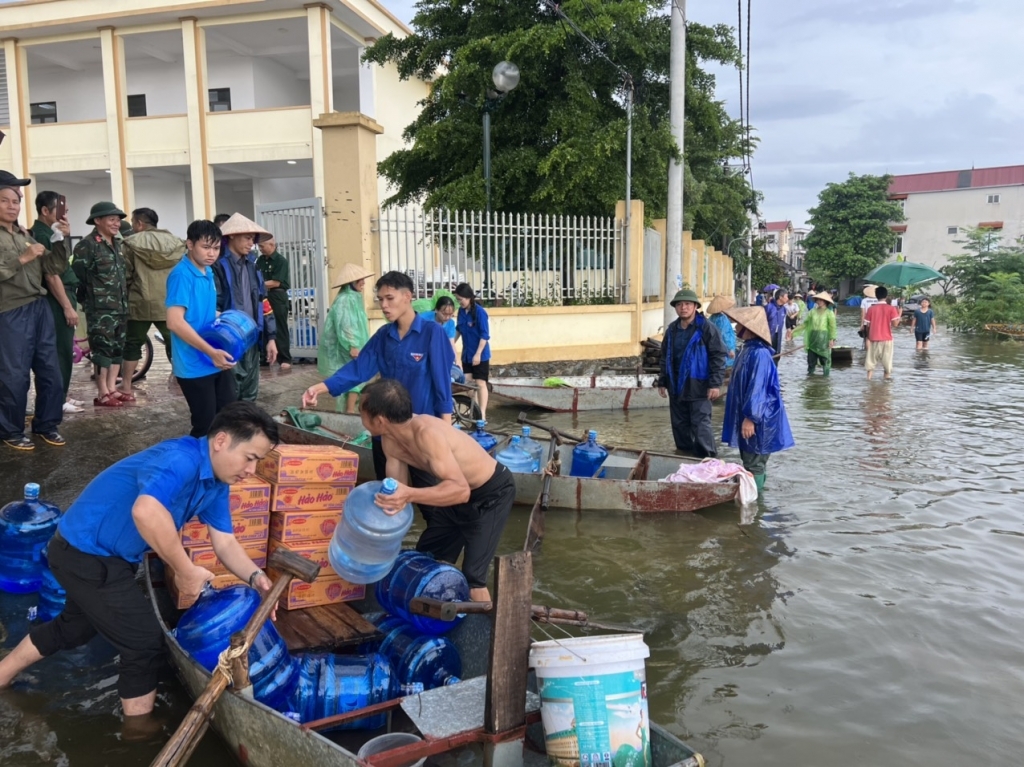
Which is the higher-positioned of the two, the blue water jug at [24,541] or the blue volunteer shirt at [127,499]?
the blue volunteer shirt at [127,499]

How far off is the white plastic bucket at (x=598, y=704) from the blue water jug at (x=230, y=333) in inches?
133

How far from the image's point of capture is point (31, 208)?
2125cm

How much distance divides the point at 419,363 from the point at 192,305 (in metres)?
1.55

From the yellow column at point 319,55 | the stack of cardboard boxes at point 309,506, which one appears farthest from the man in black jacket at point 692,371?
the yellow column at point 319,55

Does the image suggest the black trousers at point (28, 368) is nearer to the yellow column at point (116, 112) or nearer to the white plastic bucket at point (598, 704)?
the white plastic bucket at point (598, 704)

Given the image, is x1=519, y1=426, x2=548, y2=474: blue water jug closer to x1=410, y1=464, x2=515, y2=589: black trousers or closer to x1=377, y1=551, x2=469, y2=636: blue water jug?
x1=410, y1=464, x2=515, y2=589: black trousers

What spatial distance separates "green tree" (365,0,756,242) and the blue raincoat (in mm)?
8469

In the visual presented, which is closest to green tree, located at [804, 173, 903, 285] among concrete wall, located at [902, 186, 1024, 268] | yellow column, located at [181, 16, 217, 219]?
concrete wall, located at [902, 186, 1024, 268]

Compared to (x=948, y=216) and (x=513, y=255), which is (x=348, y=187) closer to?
(x=513, y=255)

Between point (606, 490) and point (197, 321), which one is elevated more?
point (197, 321)

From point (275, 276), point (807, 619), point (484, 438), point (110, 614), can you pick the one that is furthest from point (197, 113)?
point (807, 619)

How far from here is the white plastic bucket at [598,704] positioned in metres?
2.94

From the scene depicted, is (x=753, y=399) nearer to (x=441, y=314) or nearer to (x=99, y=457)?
(x=441, y=314)

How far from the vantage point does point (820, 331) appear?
1730cm
